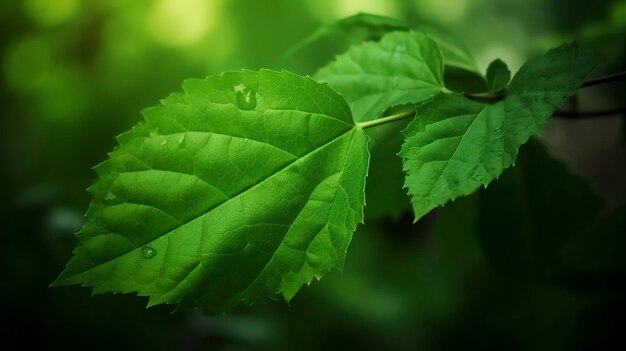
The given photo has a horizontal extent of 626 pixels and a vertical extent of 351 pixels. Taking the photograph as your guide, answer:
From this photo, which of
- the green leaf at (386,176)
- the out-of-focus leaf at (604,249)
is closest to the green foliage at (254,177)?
the green leaf at (386,176)

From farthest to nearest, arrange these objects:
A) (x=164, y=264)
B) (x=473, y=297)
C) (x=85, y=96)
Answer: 1. (x=473, y=297)
2. (x=85, y=96)
3. (x=164, y=264)

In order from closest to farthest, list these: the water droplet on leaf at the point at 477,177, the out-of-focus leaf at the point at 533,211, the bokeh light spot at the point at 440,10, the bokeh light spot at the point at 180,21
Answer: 1. the water droplet on leaf at the point at 477,177
2. the out-of-focus leaf at the point at 533,211
3. the bokeh light spot at the point at 180,21
4. the bokeh light spot at the point at 440,10

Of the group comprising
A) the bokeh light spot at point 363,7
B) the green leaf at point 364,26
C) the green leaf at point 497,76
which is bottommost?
the green leaf at point 497,76

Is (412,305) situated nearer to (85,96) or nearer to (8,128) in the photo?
(85,96)

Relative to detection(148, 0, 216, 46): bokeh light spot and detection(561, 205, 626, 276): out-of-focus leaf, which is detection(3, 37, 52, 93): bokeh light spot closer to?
detection(148, 0, 216, 46): bokeh light spot

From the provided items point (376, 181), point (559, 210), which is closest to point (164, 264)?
point (376, 181)

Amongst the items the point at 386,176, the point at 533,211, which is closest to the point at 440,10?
the point at 533,211

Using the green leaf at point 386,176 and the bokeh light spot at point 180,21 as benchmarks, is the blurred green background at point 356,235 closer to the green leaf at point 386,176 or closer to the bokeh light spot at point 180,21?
the bokeh light spot at point 180,21
